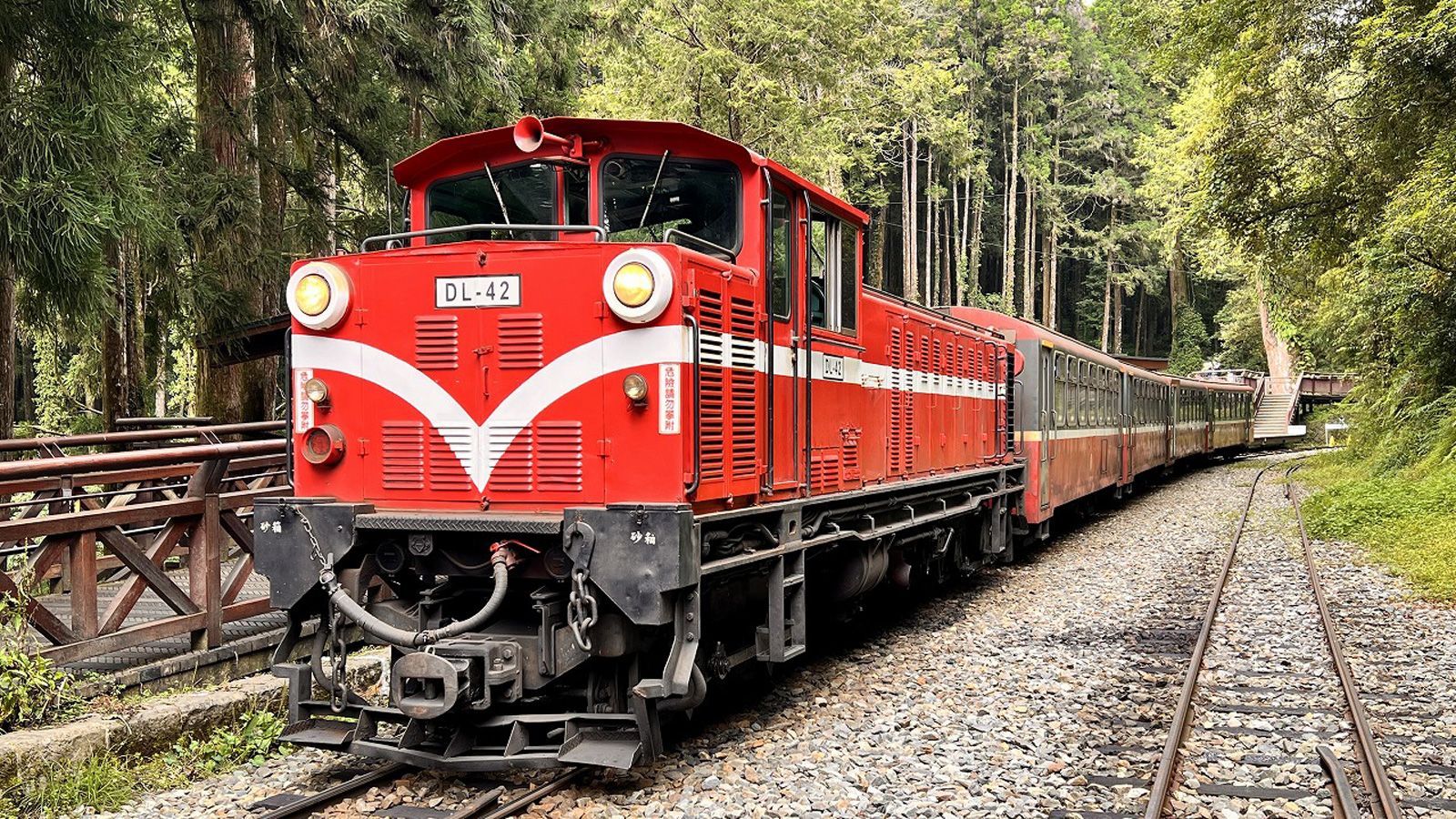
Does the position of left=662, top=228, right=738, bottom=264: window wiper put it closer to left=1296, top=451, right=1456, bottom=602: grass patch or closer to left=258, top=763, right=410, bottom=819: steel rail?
left=258, top=763, right=410, bottom=819: steel rail

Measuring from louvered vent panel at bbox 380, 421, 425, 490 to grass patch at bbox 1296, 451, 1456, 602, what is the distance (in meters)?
9.69

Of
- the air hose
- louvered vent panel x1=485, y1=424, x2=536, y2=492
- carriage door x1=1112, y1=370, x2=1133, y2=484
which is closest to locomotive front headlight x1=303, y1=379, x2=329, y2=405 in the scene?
louvered vent panel x1=485, y1=424, x2=536, y2=492

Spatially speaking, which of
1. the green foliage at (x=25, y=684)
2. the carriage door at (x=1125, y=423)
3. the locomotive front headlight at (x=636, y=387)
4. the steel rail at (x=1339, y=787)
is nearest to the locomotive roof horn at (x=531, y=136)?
the locomotive front headlight at (x=636, y=387)

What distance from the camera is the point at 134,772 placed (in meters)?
5.17

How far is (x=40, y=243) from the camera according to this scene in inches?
264

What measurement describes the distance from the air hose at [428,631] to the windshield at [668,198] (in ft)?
6.53

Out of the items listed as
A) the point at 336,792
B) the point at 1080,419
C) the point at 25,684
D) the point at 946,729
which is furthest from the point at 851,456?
the point at 1080,419

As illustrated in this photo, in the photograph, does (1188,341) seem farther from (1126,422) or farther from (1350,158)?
(1350,158)

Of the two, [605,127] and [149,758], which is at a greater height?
[605,127]

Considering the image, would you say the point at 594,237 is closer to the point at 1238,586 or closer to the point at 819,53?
the point at 1238,586

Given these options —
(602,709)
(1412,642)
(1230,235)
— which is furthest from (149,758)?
(1230,235)

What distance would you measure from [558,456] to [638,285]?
0.94 metres

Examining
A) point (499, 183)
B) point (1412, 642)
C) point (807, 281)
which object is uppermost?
point (499, 183)

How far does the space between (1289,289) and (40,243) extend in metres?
26.2
